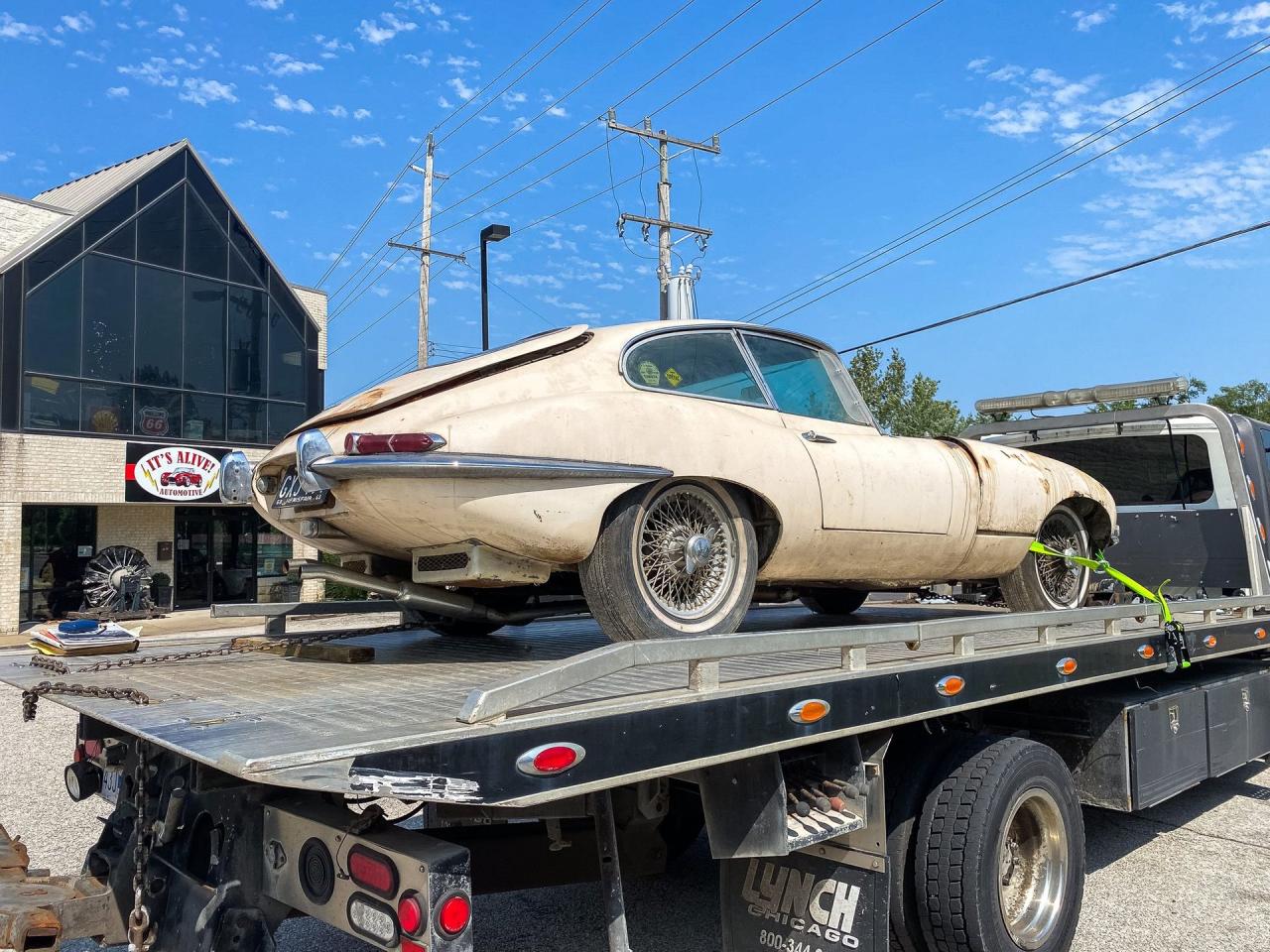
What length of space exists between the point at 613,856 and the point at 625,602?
1.03 m

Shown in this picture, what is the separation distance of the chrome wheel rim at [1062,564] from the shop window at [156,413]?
18953mm

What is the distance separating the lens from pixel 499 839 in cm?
348

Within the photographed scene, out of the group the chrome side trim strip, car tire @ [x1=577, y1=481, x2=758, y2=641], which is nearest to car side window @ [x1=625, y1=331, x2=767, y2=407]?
car tire @ [x1=577, y1=481, x2=758, y2=641]

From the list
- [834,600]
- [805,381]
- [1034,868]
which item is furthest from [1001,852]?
[834,600]

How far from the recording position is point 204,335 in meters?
21.6

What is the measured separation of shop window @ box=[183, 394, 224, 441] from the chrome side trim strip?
63.8ft

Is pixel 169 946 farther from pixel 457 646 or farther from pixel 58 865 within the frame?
pixel 58 865

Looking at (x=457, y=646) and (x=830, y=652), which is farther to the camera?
(x=457, y=646)

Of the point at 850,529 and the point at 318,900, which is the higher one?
the point at 850,529

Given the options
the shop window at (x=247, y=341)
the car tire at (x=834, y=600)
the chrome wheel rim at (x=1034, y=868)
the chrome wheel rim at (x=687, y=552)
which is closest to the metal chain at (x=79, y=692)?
the chrome wheel rim at (x=687, y=552)

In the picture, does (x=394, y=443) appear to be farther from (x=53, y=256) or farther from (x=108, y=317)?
(x=108, y=317)

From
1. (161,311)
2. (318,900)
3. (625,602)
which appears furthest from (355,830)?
(161,311)

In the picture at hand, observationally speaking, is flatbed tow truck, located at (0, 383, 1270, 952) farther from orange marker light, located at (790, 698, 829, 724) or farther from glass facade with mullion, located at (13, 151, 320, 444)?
glass facade with mullion, located at (13, 151, 320, 444)

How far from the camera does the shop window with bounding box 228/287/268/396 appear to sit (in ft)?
72.5
